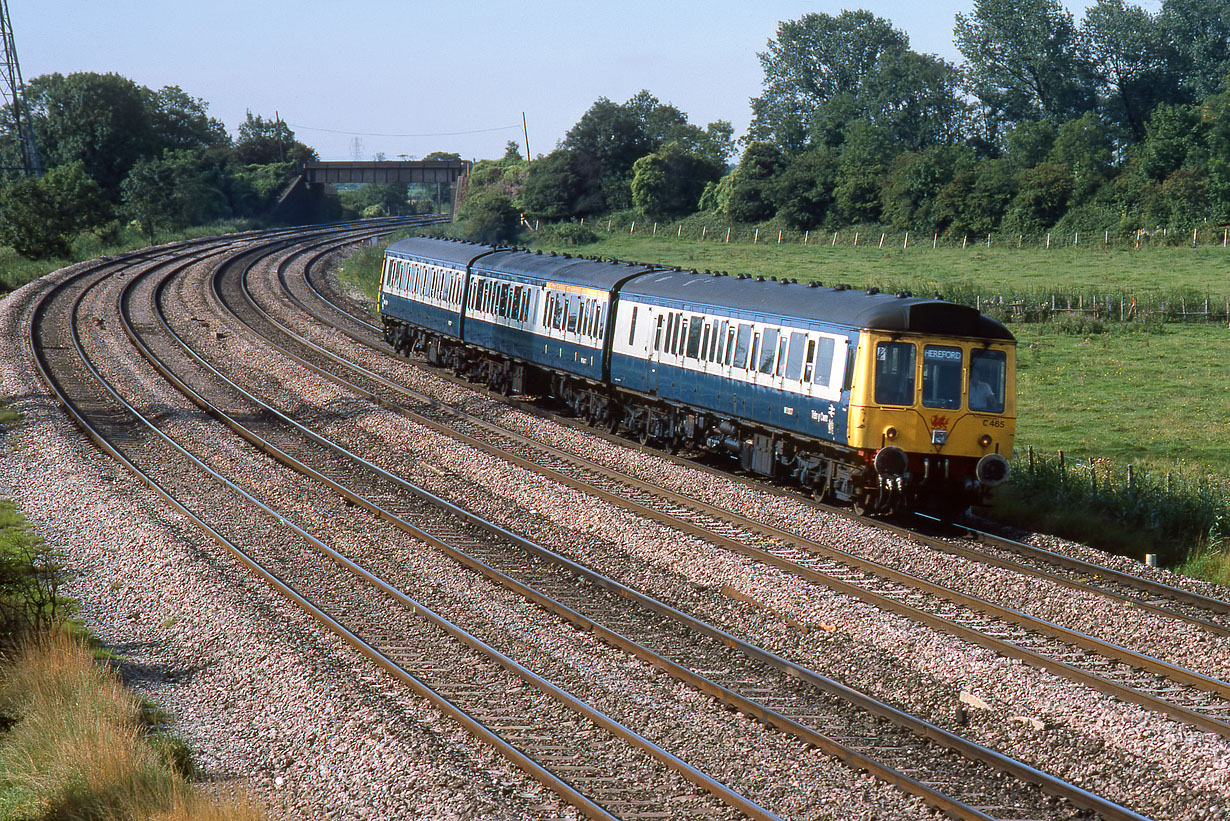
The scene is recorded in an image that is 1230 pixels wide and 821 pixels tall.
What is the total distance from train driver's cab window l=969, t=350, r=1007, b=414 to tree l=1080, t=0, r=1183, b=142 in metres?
73.9

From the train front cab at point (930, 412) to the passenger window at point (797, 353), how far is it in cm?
124

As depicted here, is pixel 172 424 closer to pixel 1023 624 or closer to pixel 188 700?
pixel 188 700

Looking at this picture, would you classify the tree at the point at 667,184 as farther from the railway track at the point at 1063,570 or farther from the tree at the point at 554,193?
the railway track at the point at 1063,570

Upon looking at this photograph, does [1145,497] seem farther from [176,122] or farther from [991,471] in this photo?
[176,122]

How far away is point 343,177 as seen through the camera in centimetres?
10544

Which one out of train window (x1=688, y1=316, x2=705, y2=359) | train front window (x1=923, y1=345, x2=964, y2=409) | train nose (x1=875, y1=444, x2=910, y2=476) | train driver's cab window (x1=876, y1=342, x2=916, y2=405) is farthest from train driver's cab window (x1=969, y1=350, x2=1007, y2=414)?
train window (x1=688, y1=316, x2=705, y2=359)

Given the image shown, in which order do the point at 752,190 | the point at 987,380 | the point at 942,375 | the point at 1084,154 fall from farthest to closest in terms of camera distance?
the point at 752,190 → the point at 1084,154 → the point at 987,380 → the point at 942,375

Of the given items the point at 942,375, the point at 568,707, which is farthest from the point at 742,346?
the point at 568,707

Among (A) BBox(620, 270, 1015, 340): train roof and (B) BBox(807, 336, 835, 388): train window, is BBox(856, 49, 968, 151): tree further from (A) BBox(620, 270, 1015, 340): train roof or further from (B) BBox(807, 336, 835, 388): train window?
(B) BBox(807, 336, 835, 388): train window

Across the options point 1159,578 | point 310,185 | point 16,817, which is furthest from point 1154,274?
point 310,185

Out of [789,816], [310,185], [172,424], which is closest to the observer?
[789,816]

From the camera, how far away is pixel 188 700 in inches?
436

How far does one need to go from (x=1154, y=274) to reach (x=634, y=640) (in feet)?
136

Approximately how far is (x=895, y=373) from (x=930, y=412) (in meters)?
0.72
